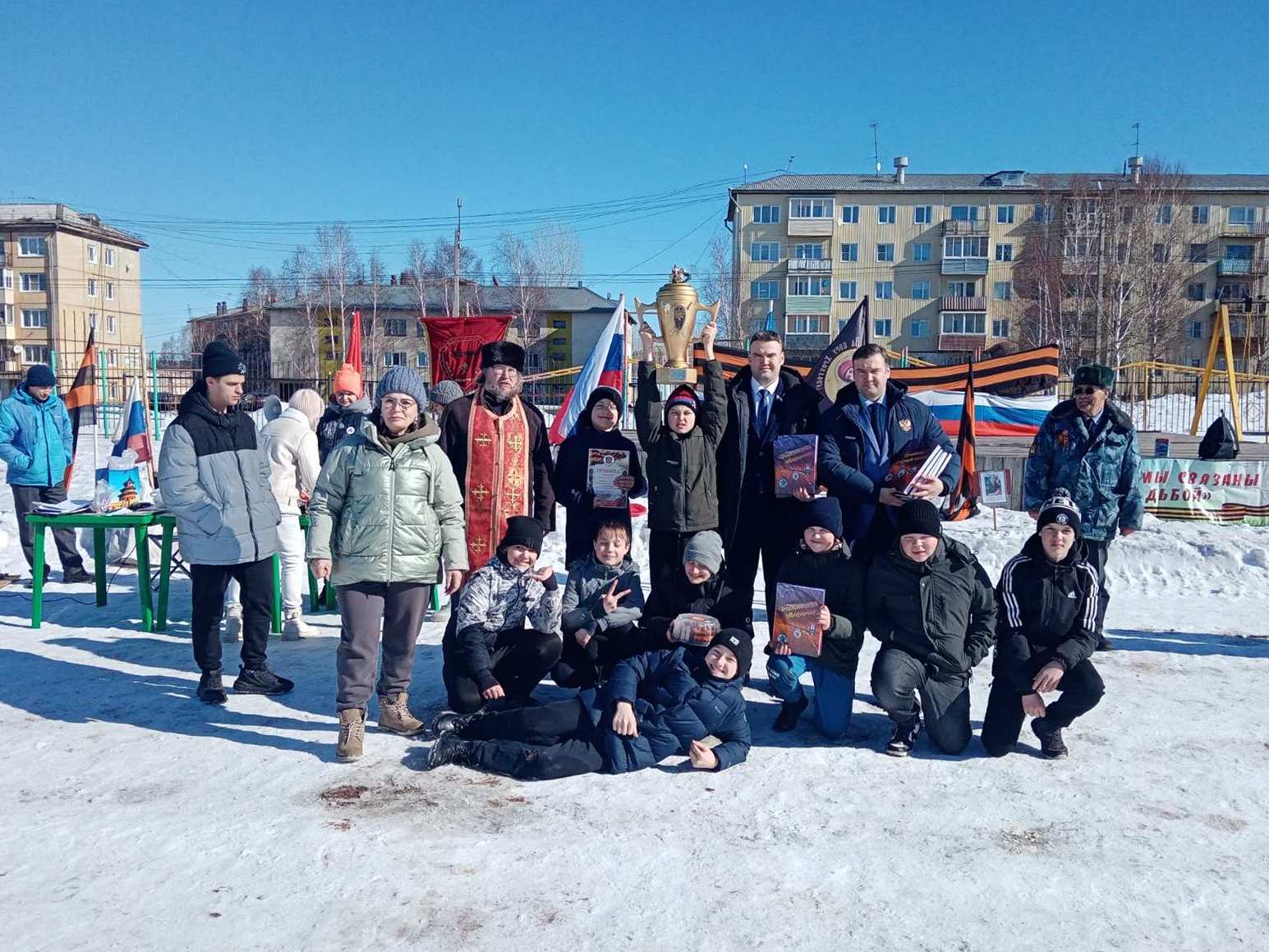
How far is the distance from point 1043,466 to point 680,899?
431 cm

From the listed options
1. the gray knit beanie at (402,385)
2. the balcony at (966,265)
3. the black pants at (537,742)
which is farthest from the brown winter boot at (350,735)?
the balcony at (966,265)

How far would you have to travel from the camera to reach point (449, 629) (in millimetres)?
4816

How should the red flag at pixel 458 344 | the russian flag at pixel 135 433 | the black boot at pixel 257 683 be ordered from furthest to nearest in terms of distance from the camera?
the russian flag at pixel 135 433 → the red flag at pixel 458 344 → the black boot at pixel 257 683

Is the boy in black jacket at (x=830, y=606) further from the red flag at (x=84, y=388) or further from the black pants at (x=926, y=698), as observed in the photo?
the red flag at (x=84, y=388)

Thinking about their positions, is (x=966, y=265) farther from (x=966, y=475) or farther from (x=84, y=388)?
(x=84, y=388)

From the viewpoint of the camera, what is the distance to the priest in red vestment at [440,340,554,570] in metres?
5.33

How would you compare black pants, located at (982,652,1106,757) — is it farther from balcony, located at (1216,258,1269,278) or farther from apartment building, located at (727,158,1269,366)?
balcony, located at (1216,258,1269,278)

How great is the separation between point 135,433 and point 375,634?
19.5 ft

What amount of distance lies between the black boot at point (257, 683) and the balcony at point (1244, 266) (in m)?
67.1

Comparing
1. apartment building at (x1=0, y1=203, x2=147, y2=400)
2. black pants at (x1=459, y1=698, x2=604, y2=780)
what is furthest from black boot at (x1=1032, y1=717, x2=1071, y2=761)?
apartment building at (x1=0, y1=203, x2=147, y2=400)

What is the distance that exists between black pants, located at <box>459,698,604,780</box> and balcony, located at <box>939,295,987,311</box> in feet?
193

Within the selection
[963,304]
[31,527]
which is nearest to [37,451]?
[31,527]

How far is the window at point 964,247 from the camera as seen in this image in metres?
58.2

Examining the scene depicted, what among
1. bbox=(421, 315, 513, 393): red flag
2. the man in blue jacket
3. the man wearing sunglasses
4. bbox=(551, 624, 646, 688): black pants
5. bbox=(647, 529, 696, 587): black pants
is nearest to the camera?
bbox=(551, 624, 646, 688): black pants
